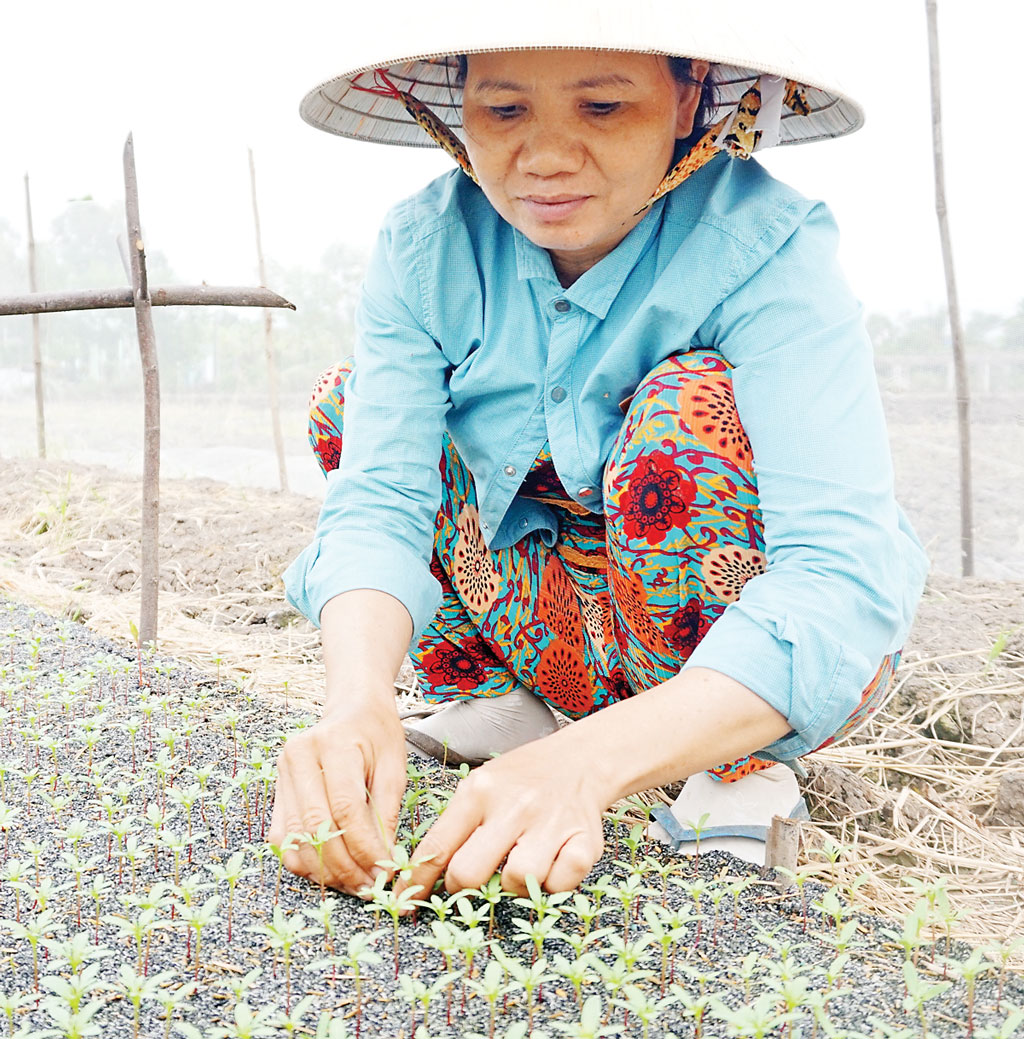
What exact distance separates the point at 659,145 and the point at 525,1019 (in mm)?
1334

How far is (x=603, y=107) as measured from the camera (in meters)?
1.72

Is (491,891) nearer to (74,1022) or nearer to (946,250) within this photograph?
(74,1022)

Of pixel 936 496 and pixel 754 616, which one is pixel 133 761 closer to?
pixel 754 616

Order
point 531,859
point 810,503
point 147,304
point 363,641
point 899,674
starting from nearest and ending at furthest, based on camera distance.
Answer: point 531,859, point 810,503, point 363,641, point 147,304, point 899,674

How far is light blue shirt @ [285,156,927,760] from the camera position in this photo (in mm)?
1643

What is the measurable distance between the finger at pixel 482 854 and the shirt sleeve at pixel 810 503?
0.39m

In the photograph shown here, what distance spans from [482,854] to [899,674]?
191 cm

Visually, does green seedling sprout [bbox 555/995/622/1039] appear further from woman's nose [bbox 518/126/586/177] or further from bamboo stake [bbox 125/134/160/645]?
bamboo stake [bbox 125/134/160/645]

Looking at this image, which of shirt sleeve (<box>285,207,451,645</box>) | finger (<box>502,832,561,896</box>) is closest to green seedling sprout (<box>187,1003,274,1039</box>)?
finger (<box>502,832,561,896</box>)

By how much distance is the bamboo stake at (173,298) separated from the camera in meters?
2.92

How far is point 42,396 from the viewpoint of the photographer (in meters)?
7.35

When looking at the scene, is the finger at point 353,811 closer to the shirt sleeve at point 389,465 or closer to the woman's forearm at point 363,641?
the woman's forearm at point 363,641

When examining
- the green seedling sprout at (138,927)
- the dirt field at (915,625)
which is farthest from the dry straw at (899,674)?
the green seedling sprout at (138,927)

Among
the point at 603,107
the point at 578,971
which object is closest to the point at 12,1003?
the point at 578,971
